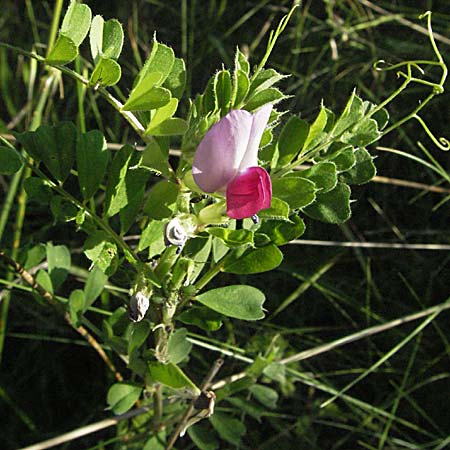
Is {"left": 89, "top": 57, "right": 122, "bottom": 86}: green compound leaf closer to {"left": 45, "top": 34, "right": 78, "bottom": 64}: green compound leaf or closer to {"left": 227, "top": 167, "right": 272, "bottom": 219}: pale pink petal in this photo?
{"left": 45, "top": 34, "right": 78, "bottom": 64}: green compound leaf

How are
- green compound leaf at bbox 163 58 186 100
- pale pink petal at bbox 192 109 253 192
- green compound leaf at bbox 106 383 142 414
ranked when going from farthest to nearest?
green compound leaf at bbox 106 383 142 414, green compound leaf at bbox 163 58 186 100, pale pink petal at bbox 192 109 253 192

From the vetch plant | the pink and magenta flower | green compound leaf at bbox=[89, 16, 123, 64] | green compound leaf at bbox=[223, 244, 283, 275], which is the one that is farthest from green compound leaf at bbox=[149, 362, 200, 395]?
green compound leaf at bbox=[89, 16, 123, 64]

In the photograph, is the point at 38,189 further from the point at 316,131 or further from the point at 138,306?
the point at 316,131

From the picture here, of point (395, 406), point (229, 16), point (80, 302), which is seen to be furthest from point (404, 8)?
point (80, 302)

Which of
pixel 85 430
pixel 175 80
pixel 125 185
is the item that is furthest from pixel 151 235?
pixel 85 430

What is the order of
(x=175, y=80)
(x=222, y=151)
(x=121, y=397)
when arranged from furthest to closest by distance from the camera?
(x=121, y=397)
(x=175, y=80)
(x=222, y=151)

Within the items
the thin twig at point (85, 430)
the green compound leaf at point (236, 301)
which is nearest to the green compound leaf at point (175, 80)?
the green compound leaf at point (236, 301)
